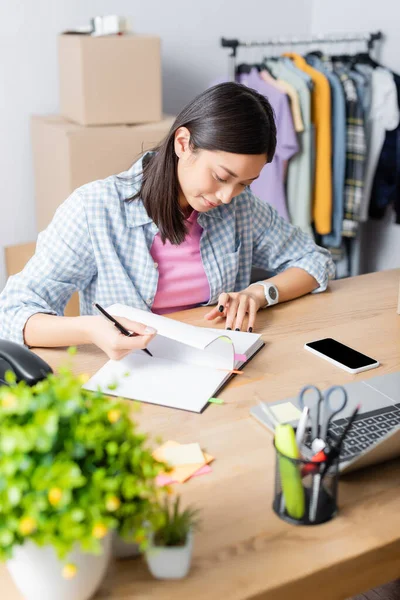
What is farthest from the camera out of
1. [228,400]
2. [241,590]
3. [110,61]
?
[110,61]

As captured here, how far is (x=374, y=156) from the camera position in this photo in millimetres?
2932

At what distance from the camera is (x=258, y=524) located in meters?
0.83

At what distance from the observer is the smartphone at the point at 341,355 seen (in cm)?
125

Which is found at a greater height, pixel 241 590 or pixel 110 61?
pixel 110 61

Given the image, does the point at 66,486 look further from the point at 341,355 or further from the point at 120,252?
the point at 120,252

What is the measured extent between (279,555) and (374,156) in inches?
95.8

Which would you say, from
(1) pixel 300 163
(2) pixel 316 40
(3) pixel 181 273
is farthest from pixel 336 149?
(3) pixel 181 273

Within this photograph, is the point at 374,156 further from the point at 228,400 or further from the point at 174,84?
the point at 228,400

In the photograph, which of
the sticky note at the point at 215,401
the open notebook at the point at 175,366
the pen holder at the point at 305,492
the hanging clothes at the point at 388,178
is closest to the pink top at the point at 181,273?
the open notebook at the point at 175,366

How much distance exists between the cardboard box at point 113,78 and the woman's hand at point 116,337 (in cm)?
137

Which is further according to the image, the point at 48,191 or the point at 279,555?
the point at 48,191

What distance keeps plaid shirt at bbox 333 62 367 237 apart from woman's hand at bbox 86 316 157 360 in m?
1.88

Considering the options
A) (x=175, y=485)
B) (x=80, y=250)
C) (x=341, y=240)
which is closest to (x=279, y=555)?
(x=175, y=485)

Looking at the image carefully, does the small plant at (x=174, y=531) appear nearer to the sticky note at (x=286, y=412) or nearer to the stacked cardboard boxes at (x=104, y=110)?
the sticky note at (x=286, y=412)
